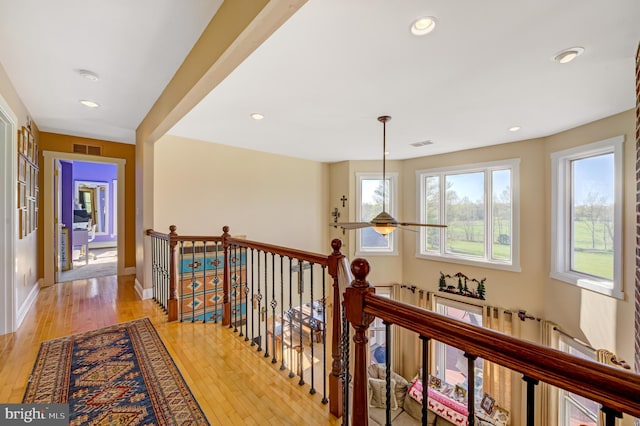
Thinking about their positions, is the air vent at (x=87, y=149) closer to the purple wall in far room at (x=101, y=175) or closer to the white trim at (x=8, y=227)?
the white trim at (x=8, y=227)

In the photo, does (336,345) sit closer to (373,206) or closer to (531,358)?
(531,358)

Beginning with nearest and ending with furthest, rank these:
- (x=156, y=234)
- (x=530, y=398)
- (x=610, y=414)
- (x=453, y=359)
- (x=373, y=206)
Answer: (x=610, y=414) < (x=530, y=398) < (x=156, y=234) < (x=453, y=359) < (x=373, y=206)

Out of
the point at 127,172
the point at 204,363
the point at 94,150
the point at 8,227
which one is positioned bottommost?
the point at 204,363

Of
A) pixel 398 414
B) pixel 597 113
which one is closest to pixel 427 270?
pixel 398 414

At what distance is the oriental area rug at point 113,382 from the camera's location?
1636 millimetres

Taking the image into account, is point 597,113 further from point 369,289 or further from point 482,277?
point 369,289

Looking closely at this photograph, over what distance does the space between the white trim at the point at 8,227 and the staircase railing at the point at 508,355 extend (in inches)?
136

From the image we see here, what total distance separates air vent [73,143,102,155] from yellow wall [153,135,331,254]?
5.37 feet

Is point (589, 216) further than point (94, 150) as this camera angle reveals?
No

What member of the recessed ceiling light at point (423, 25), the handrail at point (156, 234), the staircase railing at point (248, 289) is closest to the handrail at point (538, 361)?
the staircase railing at point (248, 289)

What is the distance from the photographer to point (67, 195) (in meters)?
5.77

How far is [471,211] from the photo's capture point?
5.14m

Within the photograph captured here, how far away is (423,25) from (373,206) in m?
4.69

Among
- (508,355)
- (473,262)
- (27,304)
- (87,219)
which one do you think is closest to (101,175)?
(87,219)
